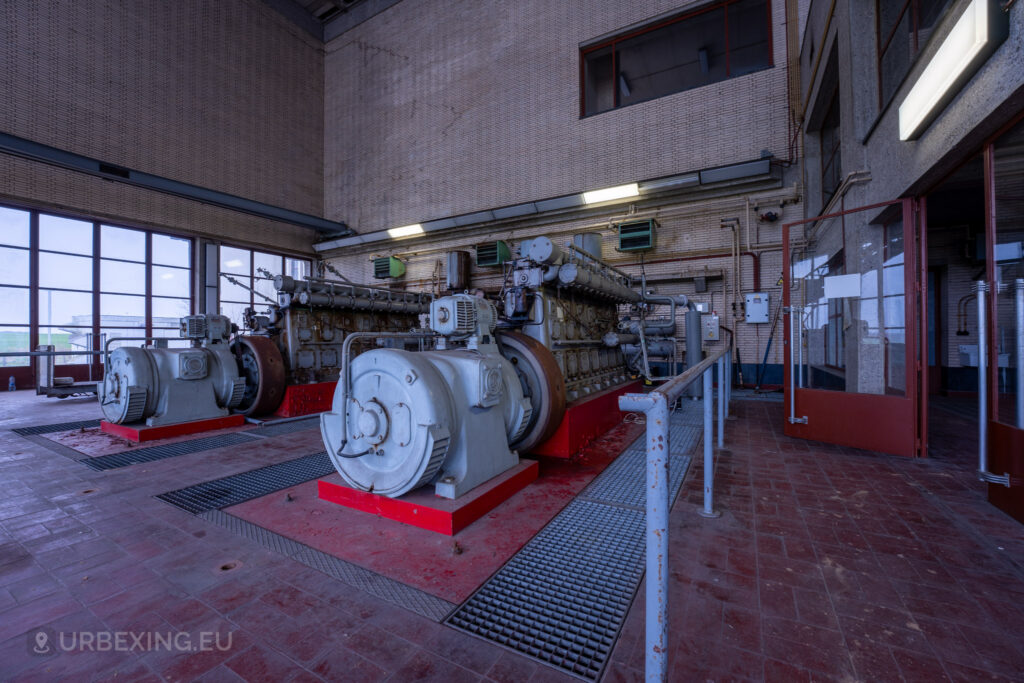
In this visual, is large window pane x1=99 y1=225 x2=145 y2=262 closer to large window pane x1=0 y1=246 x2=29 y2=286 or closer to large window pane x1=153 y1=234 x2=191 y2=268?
large window pane x1=153 y1=234 x2=191 y2=268

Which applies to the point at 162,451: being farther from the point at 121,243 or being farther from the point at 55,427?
the point at 121,243

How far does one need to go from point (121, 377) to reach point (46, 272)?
27.1ft

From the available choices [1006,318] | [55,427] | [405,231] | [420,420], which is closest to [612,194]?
[405,231]

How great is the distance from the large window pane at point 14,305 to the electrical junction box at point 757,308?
15989 millimetres

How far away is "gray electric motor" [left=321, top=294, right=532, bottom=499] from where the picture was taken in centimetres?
260

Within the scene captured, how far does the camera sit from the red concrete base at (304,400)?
657 centimetres

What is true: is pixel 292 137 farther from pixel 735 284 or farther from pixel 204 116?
pixel 735 284

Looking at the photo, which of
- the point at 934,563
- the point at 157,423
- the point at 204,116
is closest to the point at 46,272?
the point at 204,116

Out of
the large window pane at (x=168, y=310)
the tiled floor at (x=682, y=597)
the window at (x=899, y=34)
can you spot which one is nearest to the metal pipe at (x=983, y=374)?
the tiled floor at (x=682, y=597)

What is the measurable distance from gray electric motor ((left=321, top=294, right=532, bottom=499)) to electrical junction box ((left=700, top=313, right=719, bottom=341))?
22.6ft

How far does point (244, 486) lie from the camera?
3.47m

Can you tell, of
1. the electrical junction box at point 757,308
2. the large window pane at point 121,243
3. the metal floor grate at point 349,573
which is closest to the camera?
the metal floor grate at point 349,573

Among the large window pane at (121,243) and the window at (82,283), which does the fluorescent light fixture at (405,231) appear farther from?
the large window pane at (121,243)

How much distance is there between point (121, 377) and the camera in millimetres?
5117
